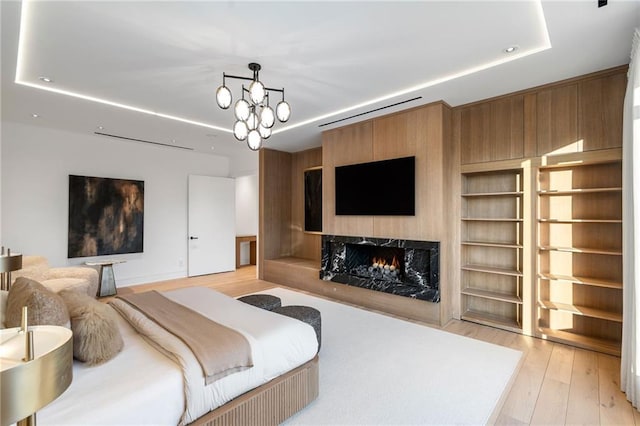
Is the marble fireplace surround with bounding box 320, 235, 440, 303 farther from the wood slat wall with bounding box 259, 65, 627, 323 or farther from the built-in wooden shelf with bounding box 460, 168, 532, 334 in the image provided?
the built-in wooden shelf with bounding box 460, 168, 532, 334

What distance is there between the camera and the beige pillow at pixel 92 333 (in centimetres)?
157

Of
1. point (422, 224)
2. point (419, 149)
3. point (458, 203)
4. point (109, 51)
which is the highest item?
point (109, 51)

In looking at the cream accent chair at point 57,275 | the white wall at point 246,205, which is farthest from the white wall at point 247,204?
the cream accent chair at point 57,275

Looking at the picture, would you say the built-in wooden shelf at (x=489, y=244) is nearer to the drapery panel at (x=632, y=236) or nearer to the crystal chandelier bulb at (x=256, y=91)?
the drapery panel at (x=632, y=236)

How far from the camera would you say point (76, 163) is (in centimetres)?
500

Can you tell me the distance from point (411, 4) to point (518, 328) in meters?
3.40

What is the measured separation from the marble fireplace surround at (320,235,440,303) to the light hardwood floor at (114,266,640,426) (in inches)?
22.7

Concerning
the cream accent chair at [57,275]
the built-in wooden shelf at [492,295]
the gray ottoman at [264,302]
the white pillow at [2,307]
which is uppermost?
the white pillow at [2,307]

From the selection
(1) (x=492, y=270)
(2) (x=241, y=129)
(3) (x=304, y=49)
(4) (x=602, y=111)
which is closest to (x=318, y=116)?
(2) (x=241, y=129)

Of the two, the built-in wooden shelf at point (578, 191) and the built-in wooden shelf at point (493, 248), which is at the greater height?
the built-in wooden shelf at point (578, 191)

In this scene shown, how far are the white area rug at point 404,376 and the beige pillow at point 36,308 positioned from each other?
1479mm

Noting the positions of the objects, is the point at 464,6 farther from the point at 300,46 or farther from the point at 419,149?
the point at 419,149

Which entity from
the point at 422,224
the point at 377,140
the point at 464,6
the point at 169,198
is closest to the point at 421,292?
the point at 422,224

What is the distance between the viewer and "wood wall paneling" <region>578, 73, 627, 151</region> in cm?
282
